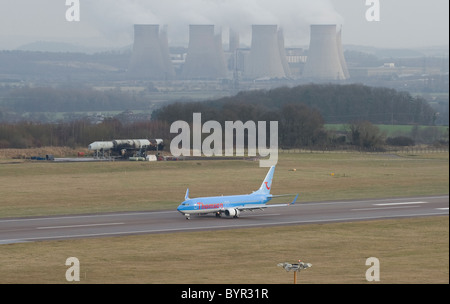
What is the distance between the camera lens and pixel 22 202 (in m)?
54.6

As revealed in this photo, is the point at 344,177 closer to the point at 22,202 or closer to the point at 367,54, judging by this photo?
the point at 22,202

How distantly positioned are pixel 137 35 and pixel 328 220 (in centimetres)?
12598

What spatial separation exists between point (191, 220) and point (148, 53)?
124 m

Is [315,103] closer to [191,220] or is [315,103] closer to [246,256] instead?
[191,220]

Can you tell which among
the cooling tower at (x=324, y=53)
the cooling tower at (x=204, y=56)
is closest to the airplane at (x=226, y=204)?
the cooling tower at (x=324, y=53)

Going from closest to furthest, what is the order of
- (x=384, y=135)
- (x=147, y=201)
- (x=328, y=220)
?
(x=384, y=135), (x=328, y=220), (x=147, y=201)

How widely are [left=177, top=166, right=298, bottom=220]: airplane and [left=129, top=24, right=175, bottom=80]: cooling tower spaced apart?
11304cm

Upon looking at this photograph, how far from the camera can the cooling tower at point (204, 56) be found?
175 m

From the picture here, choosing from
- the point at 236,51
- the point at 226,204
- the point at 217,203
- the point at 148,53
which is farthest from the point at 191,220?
the point at 236,51

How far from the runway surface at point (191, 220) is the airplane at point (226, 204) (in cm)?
63

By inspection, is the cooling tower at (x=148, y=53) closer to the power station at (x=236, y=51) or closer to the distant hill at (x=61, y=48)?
the power station at (x=236, y=51)

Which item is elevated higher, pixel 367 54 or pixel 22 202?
pixel 367 54

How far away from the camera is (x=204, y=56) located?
7136 inches
